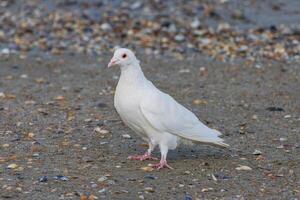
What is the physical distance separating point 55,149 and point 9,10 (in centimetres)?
805

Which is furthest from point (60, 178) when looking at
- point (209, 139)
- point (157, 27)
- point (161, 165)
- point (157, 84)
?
point (157, 27)

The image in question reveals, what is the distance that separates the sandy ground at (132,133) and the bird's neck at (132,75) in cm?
70

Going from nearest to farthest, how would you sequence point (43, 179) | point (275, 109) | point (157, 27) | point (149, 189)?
point (149, 189)
point (43, 179)
point (275, 109)
point (157, 27)

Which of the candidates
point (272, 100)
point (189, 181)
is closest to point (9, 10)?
point (272, 100)

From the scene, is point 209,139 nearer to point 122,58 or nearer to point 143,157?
point 143,157

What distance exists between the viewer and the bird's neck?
7.03 meters

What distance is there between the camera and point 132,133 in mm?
8328

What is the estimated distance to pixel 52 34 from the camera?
1363cm

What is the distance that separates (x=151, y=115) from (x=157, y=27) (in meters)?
7.11

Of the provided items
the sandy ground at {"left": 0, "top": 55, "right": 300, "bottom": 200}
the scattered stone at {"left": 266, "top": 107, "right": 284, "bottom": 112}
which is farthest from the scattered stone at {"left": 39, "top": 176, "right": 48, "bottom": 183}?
the scattered stone at {"left": 266, "top": 107, "right": 284, "bottom": 112}

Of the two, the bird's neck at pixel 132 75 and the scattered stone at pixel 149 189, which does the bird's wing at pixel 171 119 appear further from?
the scattered stone at pixel 149 189

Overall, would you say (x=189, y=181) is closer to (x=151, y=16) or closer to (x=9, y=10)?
(x=151, y=16)

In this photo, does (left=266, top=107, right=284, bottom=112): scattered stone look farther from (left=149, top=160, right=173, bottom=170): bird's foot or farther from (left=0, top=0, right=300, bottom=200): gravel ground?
(left=149, top=160, right=173, bottom=170): bird's foot

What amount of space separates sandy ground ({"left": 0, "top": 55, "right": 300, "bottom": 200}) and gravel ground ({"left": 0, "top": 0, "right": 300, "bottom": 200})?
0.5 inches
